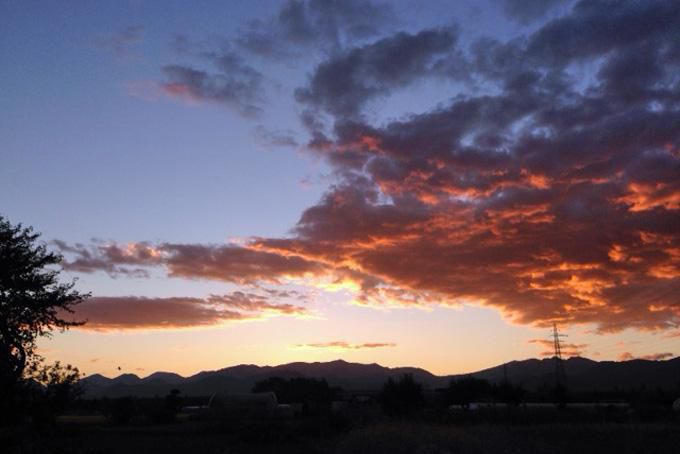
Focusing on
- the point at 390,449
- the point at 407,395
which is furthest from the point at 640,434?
the point at 407,395

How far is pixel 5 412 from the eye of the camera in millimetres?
16562

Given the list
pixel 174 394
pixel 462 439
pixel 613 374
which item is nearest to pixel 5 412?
pixel 462 439

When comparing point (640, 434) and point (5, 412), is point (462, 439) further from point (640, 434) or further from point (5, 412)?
point (5, 412)

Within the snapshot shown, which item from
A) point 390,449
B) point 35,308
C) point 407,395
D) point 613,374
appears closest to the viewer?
point 35,308

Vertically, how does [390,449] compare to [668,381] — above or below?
below

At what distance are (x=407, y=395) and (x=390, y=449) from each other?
50.3m

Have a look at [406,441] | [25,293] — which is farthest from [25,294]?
[406,441]

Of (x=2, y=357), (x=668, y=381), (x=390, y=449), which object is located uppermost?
(x=668, y=381)

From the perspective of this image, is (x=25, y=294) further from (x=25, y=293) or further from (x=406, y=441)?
(x=406, y=441)

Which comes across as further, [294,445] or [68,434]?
Result: [294,445]

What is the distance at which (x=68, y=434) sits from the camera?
57.5ft

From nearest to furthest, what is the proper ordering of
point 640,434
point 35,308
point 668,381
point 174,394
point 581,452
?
point 35,308 → point 581,452 → point 640,434 → point 174,394 → point 668,381

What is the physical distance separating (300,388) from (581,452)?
92210mm

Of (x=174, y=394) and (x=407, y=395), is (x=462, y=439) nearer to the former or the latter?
(x=407, y=395)
